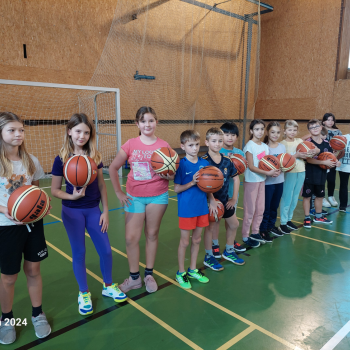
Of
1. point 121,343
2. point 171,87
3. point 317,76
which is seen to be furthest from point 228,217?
point 317,76

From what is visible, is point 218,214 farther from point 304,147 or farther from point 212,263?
point 304,147

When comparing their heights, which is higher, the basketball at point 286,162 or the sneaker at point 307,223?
the basketball at point 286,162

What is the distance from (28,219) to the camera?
1893 millimetres

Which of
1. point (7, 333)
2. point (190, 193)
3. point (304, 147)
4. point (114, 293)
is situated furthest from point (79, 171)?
point (304, 147)

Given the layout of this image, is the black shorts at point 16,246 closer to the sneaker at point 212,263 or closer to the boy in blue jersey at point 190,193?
the boy in blue jersey at point 190,193

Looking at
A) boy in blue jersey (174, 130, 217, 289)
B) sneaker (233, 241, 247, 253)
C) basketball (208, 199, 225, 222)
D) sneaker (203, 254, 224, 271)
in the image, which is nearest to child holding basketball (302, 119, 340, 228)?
sneaker (233, 241, 247, 253)

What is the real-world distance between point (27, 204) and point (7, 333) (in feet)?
3.27

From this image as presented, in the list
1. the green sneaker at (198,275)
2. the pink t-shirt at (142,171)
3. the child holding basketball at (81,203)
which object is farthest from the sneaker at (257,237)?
the child holding basketball at (81,203)

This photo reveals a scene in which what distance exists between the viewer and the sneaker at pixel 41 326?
2.12 meters

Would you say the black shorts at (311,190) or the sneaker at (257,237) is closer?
the sneaker at (257,237)

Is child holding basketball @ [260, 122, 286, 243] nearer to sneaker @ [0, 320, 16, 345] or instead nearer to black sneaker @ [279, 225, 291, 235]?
black sneaker @ [279, 225, 291, 235]

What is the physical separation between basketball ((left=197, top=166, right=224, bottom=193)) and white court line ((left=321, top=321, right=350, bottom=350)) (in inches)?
55.4

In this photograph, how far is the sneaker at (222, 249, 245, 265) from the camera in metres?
3.25

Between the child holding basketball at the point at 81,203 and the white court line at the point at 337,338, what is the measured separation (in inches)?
68.8
